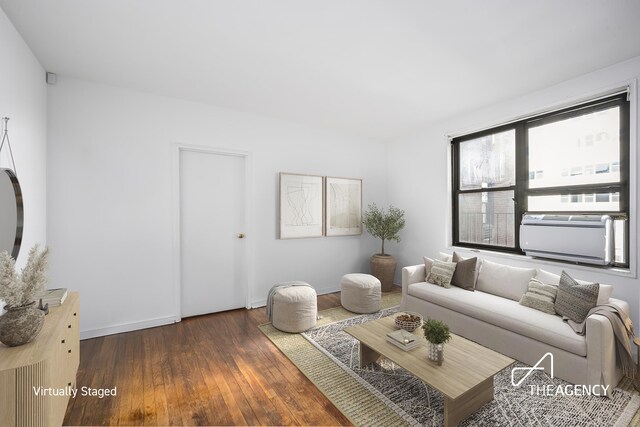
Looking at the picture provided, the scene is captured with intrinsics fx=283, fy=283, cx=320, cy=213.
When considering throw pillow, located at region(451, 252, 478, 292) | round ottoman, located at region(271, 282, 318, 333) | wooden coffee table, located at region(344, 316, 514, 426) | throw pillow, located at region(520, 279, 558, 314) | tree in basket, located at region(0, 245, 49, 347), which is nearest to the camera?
tree in basket, located at region(0, 245, 49, 347)

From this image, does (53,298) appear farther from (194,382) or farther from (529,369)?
(529,369)

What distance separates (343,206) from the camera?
178 inches

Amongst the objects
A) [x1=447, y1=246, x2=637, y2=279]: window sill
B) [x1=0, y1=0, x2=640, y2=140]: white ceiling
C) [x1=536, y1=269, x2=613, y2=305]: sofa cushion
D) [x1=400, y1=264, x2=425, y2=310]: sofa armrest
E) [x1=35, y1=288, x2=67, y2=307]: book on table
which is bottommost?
[x1=400, y1=264, x2=425, y2=310]: sofa armrest

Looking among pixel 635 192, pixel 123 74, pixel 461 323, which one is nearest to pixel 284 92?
pixel 123 74

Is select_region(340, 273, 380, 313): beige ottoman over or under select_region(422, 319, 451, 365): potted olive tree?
under

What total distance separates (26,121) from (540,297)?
14.8 ft

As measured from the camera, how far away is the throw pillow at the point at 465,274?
10.4ft

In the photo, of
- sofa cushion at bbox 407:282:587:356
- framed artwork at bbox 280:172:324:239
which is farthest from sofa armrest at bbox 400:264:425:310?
framed artwork at bbox 280:172:324:239

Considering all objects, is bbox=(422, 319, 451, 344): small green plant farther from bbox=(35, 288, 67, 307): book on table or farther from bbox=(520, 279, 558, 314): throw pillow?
bbox=(35, 288, 67, 307): book on table

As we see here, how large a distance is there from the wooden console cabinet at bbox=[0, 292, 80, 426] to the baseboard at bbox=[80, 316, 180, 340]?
4.88 ft

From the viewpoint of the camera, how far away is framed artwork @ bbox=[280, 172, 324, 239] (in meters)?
3.98

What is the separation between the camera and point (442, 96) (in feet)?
10.6

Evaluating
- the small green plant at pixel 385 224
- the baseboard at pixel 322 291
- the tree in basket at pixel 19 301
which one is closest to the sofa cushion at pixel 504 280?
the small green plant at pixel 385 224

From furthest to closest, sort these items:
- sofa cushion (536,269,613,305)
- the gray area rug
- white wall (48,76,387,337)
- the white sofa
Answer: white wall (48,76,387,337) < sofa cushion (536,269,613,305) < the white sofa < the gray area rug
